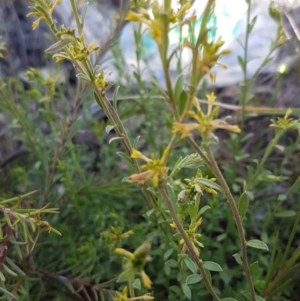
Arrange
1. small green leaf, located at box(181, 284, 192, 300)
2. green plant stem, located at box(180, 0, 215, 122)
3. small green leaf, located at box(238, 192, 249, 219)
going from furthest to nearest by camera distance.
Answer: small green leaf, located at box(181, 284, 192, 300)
small green leaf, located at box(238, 192, 249, 219)
green plant stem, located at box(180, 0, 215, 122)

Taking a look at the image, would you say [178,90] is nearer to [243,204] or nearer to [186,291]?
[243,204]

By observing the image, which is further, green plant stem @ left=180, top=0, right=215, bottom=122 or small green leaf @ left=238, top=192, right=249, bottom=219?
small green leaf @ left=238, top=192, right=249, bottom=219

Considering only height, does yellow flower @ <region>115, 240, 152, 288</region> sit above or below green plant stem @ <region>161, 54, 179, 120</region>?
below

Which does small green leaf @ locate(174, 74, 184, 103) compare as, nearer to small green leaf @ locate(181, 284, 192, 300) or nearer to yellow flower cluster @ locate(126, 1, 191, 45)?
yellow flower cluster @ locate(126, 1, 191, 45)

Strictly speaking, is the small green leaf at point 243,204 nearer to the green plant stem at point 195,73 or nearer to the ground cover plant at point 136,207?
the ground cover plant at point 136,207

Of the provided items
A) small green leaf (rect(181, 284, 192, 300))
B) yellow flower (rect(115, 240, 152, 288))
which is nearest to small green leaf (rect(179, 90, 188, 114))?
yellow flower (rect(115, 240, 152, 288))

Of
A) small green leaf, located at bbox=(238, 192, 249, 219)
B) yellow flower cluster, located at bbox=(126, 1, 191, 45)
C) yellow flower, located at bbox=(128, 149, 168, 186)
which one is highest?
yellow flower cluster, located at bbox=(126, 1, 191, 45)

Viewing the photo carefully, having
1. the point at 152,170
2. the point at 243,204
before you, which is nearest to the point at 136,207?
the point at 243,204

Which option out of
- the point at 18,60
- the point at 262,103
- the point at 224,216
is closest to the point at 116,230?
the point at 224,216

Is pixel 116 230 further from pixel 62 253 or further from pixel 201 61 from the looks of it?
pixel 201 61
